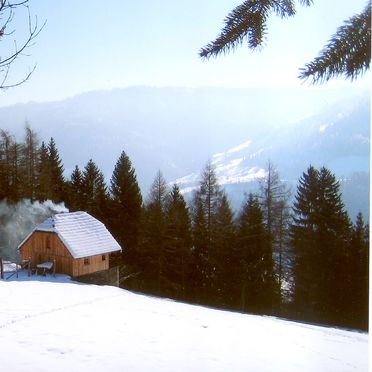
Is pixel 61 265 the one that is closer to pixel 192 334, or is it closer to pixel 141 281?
pixel 141 281

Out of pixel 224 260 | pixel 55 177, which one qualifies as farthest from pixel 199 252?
pixel 55 177

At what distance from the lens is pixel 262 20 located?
81.4 inches

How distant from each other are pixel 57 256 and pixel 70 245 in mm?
1201

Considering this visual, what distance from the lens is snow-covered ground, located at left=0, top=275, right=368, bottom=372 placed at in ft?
19.9

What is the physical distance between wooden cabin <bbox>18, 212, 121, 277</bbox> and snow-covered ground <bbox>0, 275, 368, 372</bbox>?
24.9ft

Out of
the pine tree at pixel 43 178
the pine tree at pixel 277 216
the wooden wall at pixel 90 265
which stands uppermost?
the pine tree at pixel 43 178

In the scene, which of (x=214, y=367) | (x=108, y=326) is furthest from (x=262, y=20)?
(x=108, y=326)

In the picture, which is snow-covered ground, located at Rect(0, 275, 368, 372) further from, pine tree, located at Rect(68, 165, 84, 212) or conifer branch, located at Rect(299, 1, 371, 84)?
pine tree, located at Rect(68, 165, 84, 212)

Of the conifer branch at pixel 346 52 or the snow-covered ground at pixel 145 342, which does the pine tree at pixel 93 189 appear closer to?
the snow-covered ground at pixel 145 342

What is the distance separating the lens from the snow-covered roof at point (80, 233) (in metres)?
22.0

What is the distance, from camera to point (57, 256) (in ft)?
73.1

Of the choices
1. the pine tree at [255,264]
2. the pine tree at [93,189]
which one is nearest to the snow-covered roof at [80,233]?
the pine tree at [93,189]

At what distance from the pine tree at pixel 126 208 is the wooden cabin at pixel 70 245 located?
541cm

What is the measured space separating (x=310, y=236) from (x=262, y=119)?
52.4 ft
